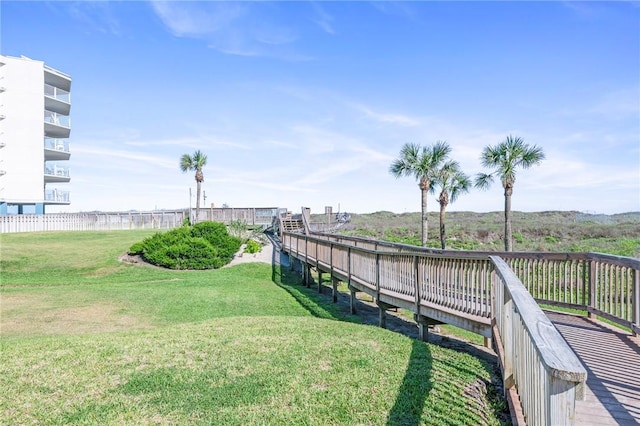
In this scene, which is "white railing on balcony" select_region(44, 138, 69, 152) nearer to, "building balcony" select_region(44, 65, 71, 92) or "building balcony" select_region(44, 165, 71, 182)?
"building balcony" select_region(44, 165, 71, 182)

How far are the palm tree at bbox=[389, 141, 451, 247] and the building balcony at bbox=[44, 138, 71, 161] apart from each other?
31.9 meters

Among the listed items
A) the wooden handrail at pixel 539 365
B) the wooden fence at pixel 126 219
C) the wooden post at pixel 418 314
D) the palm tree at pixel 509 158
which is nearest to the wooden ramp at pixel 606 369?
the wooden handrail at pixel 539 365

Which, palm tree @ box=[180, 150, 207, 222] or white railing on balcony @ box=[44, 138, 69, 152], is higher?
white railing on balcony @ box=[44, 138, 69, 152]

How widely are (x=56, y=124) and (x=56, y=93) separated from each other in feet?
10.8

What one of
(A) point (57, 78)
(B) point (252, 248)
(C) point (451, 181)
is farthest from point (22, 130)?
(C) point (451, 181)

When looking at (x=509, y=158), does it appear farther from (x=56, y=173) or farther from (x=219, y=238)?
(x=56, y=173)

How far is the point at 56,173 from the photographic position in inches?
1544

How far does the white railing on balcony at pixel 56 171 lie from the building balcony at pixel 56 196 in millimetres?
1609

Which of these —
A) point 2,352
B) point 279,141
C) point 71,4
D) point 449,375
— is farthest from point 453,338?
point 279,141

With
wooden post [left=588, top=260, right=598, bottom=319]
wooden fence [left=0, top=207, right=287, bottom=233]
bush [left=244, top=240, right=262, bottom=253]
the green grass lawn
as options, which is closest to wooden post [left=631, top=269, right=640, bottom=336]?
Answer: wooden post [left=588, top=260, right=598, bottom=319]

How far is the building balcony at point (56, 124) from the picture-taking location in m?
38.6

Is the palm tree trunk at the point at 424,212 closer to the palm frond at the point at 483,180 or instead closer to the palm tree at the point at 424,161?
the palm tree at the point at 424,161

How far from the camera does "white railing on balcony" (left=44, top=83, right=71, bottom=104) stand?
129 feet

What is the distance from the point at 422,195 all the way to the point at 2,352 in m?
25.5
